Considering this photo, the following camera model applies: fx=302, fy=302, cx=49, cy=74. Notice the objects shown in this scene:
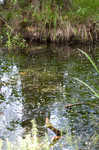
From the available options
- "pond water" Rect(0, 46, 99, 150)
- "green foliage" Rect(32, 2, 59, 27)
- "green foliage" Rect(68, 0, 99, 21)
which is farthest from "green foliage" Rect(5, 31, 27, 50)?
"green foliage" Rect(68, 0, 99, 21)

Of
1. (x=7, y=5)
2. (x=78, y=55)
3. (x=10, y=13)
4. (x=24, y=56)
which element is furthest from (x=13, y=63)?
(x=7, y=5)

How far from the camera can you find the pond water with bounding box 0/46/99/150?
14.2ft

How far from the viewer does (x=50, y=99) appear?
5707 mm

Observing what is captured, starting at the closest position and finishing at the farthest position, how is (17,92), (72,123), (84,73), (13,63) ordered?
(72,123) < (17,92) < (84,73) < (13,63)

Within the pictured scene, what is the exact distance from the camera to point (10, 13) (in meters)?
12.5

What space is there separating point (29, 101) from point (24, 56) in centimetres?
445

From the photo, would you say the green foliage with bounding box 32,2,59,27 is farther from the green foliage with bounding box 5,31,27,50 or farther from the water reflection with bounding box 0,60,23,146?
the water reflection with bounding box 0,60,23,146

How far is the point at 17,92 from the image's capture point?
20.2ft

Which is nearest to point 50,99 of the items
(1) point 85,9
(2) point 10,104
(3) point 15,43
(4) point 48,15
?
(2) point 10,104

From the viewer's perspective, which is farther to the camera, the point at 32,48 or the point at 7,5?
the point at 7,5

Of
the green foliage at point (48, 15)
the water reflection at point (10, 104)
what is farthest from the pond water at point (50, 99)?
the green foliage at point (48, 15)

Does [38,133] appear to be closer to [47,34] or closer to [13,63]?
[13,63]

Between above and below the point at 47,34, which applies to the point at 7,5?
above

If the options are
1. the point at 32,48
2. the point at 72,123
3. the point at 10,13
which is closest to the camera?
the point at 72,123
